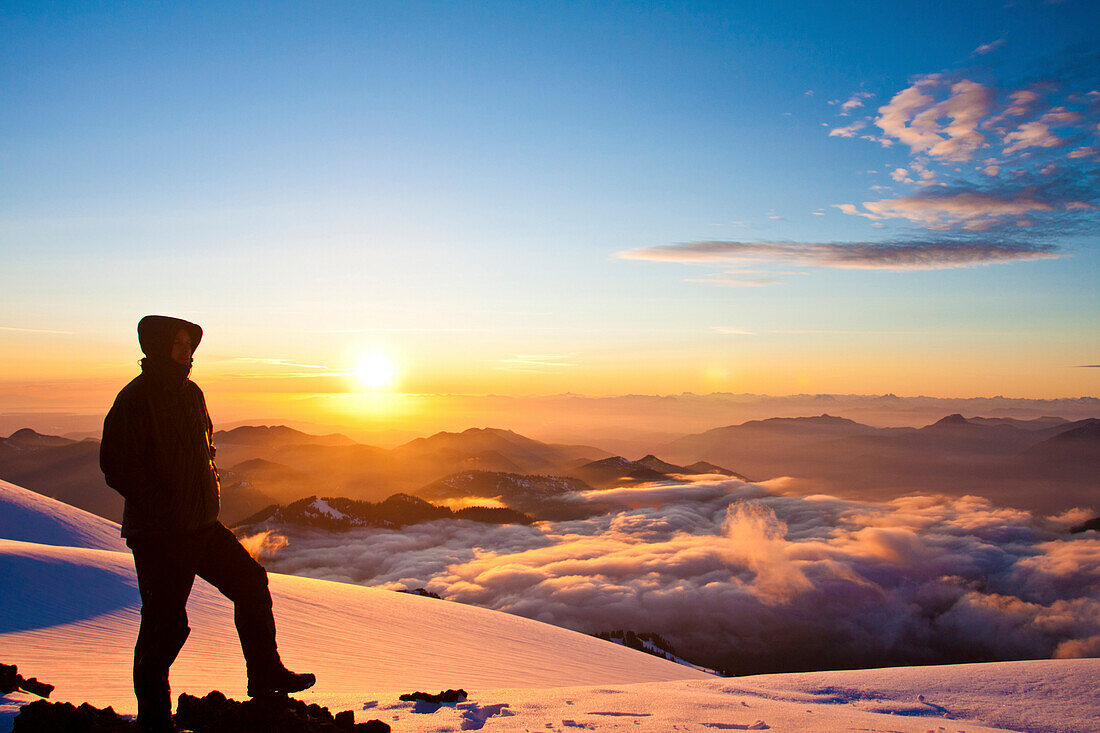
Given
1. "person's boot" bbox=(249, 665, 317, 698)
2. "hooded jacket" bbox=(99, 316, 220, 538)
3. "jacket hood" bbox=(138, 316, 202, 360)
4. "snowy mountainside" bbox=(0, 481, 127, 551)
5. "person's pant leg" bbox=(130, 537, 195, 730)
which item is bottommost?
"snowy mountainside" bbox=(0, 481, 127, 551)

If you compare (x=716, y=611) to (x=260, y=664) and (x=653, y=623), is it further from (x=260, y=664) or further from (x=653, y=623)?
(x=260, y=664)

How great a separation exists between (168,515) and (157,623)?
1.98ft

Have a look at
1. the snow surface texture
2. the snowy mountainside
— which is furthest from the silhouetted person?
the snowy mountainside

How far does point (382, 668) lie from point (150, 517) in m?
6.93

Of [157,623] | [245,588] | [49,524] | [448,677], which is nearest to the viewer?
[157,623]

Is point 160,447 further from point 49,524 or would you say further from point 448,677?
point 49,524

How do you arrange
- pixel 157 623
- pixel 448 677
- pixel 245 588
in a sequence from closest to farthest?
pixel 157 623 → pixel 245 588 → pixel 448 677

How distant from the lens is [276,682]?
4016 mm

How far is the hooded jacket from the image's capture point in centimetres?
342

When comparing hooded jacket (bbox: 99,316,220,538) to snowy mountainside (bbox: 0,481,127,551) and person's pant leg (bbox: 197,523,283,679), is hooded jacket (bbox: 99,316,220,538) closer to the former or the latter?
person's pant leg (bbox: 197,523,283,679)

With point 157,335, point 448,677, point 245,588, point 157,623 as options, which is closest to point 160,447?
point 157,335

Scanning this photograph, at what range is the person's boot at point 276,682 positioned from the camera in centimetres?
395

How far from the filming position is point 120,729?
11.2 ft

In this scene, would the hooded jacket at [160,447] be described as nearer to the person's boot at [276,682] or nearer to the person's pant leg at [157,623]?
the person's pant leg at [157,623]
